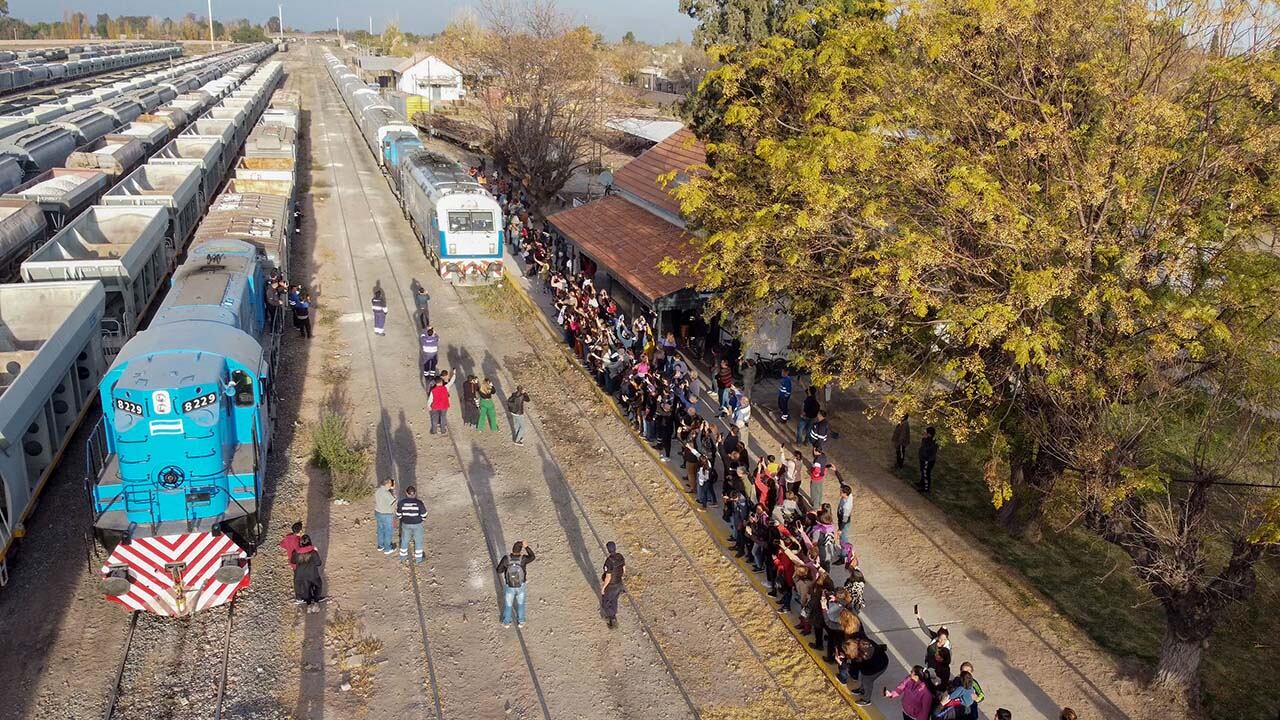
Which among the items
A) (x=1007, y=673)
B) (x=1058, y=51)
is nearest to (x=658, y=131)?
(x=1058, y=51)

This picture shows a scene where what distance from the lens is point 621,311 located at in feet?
82.8

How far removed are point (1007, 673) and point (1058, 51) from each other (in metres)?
8.73

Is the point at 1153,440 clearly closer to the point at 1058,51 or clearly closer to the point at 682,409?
the point at 1058,51

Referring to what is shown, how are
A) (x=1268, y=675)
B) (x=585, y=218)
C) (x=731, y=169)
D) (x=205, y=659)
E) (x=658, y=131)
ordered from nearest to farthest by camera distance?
1. (x=205, y=659)
2. (x=1268, y=675)
3. (x=731, y=169)
4. (x=585, y=218)
5. (x=658, y=131)

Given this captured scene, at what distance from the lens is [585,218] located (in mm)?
28438

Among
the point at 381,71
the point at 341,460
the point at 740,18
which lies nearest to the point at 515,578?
the point at 341,460

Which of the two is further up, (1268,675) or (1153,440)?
(1153,440)

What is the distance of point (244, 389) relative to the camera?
13.7 metres

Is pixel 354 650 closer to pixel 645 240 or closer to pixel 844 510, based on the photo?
pixel 844 510

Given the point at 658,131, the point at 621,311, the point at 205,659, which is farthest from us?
the point at 658,131

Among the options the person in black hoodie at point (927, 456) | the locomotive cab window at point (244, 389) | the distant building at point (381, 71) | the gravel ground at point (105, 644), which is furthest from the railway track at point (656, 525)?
the distant building at point (381, 71)

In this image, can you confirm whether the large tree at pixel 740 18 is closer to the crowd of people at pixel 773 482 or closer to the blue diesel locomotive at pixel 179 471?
the crowd of people at pixel 773 482

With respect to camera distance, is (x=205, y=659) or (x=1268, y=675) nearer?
(x=205, y=659)

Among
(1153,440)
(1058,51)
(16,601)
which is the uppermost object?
(1058,51)
